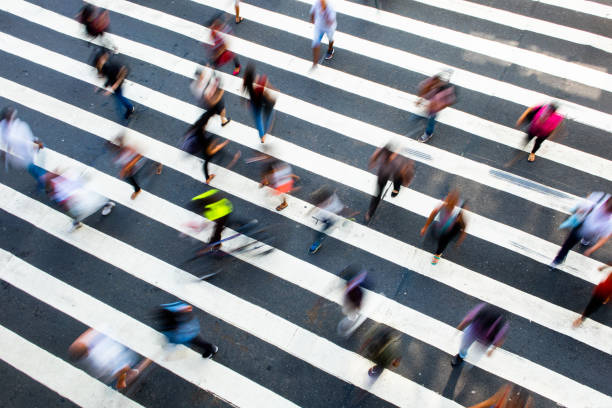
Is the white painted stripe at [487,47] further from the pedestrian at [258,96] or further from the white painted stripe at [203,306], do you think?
the white painted stripe at [203,306]

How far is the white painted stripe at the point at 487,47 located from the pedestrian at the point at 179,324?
7.99 metres

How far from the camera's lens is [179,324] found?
5984mm

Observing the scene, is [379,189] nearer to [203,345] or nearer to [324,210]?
[324,210]

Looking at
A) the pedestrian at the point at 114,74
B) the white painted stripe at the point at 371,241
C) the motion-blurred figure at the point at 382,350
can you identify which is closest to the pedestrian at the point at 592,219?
the white painted stripe at the point at 371,241

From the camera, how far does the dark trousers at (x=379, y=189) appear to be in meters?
7.32

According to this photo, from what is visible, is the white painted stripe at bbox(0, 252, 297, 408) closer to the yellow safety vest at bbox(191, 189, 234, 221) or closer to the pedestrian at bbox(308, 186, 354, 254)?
the yellow safety vest at bbox(191, 189, 234, 221)

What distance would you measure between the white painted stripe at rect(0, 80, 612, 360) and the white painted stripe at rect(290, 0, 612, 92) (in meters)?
5.11

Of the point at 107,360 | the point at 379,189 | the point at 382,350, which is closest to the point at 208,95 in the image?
the point at 379,189

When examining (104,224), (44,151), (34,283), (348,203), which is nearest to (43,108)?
(44,151)

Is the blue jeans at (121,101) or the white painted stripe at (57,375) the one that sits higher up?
the blue jeans at (121,101)

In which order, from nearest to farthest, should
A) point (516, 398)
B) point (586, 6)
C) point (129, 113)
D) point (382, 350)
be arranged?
point (382, 350)
point (516, 398)
point (129, 113)
point (586, 6)

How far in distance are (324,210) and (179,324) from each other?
8.91 ft

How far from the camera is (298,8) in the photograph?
11094 mm

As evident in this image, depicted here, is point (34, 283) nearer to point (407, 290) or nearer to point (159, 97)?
point (159, 97)
